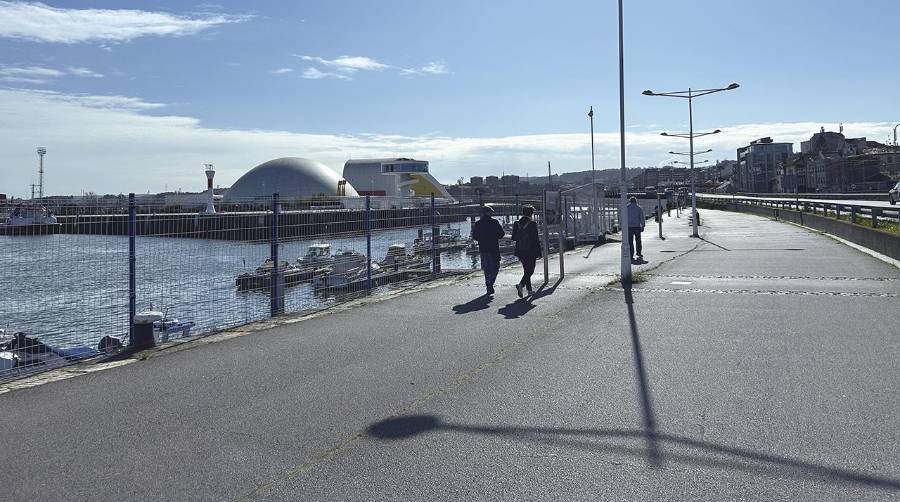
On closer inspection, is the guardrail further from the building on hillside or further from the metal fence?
the building on hillside

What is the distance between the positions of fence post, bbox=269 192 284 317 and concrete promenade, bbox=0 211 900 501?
1003mm

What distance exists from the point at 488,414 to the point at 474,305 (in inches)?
242

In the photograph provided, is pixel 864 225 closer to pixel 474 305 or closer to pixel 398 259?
pixel 398 259

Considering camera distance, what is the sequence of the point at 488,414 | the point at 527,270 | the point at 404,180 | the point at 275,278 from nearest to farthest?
the point at 488,414, the point at 275,278, the point at 527,270, the point at 404,180

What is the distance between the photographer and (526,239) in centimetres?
1366

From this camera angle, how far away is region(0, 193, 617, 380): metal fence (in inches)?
340

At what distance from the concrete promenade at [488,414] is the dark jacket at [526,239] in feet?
9.51

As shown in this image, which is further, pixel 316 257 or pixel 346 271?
pixel 346 271

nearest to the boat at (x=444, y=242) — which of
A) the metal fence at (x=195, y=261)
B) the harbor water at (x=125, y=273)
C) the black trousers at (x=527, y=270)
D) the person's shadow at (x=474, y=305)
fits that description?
the metal fence at (x=195, y=261)

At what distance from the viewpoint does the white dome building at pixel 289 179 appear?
123 metres

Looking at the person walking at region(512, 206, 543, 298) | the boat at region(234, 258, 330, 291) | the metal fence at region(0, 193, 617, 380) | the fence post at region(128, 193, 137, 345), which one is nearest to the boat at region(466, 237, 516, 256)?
the metal fence at region(0, 193, 617, 380)

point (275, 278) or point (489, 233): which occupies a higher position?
point (489, 233)

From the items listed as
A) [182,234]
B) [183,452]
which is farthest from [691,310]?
[183,452]

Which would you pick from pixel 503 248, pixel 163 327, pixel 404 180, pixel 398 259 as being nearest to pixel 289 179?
pixel 404 180
